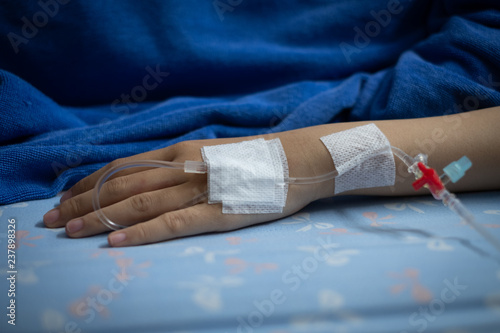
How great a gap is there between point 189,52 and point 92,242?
0.67 m

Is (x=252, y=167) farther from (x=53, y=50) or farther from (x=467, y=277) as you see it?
(x=53, y=50)

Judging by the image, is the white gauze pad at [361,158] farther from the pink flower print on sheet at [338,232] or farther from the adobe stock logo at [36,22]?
the adobe stock logo at [36,22]

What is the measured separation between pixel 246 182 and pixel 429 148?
0.43 meters

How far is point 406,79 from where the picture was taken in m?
1.05

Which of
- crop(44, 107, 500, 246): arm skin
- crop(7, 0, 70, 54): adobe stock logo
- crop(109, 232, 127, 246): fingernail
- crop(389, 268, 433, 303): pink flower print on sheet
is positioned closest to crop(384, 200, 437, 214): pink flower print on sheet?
crop(44, 107, 500, 246): arm skin

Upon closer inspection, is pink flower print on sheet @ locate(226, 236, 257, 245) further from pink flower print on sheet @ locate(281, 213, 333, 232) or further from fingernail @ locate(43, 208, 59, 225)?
fingernail @ locate(43, 208, 59, 225)

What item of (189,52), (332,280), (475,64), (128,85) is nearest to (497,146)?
(475,64)

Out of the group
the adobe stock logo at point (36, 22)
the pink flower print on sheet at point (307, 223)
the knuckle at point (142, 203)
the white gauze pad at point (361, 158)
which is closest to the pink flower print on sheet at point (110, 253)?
the knuckle at point (142, 203)

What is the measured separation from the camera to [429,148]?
35.6 inches

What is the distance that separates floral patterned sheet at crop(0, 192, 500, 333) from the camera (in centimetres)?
62

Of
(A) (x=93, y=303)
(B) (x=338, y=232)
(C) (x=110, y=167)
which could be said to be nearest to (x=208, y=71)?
A: (C) (x=110, y=167)

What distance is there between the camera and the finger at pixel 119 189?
87 centimetres

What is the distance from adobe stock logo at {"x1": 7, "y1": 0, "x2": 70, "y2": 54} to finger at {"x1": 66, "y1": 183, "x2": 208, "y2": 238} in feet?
2.19

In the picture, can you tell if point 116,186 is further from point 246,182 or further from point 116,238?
point 246,182
